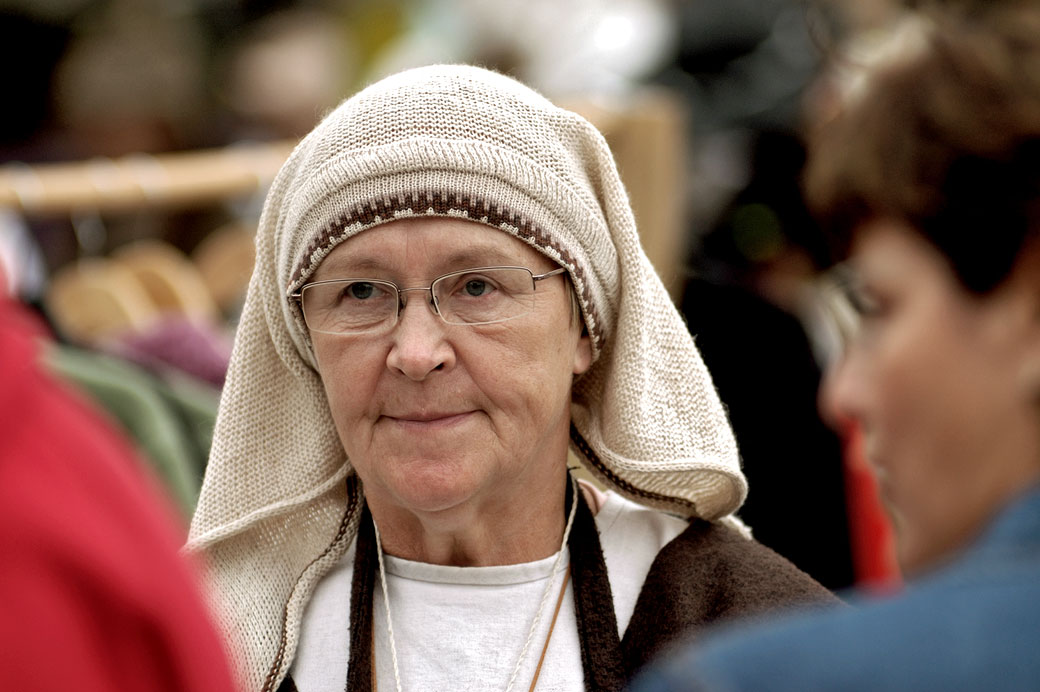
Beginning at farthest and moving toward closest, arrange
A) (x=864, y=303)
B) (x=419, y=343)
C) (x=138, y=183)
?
(x=138, y=183) < (x=419, y=343) < (x=864, y=303)

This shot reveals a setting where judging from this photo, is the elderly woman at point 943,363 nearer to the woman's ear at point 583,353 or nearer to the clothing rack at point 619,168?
the woman's ear at point 583,353

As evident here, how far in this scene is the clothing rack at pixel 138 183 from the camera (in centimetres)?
288

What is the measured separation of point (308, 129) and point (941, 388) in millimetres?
3834

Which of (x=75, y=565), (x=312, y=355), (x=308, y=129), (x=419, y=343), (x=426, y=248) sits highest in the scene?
(x=75, y=565)

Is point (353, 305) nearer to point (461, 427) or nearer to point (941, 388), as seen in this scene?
point (461, 427)

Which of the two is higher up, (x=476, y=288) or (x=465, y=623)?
(x=476, y=288)

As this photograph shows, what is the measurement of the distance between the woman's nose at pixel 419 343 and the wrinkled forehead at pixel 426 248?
4cm

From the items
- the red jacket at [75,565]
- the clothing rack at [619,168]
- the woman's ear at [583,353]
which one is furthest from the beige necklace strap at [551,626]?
the clothing rack at [619,168]

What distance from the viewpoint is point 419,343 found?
5.71 ft

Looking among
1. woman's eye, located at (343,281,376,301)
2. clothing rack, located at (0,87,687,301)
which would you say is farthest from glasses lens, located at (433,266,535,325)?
clothing rack, located at (0,87,687,301)

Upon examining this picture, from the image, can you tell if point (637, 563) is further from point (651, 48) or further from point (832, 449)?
point (651, 48)

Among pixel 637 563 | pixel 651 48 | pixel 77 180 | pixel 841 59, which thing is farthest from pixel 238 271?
pixel 651 48

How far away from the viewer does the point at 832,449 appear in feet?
9.86

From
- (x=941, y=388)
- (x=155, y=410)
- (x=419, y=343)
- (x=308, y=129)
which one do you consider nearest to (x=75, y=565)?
(x=941, y=388)
